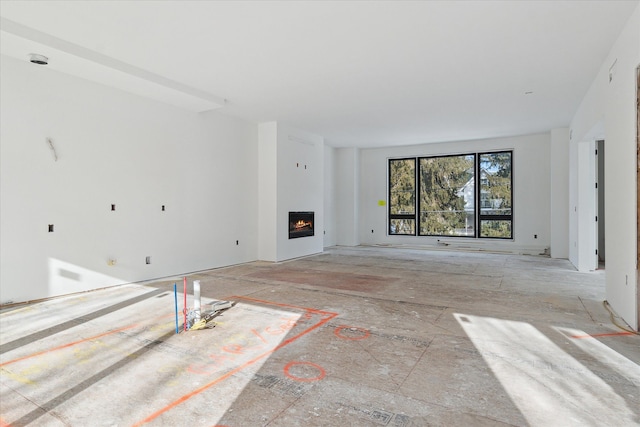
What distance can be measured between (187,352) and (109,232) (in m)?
3.45

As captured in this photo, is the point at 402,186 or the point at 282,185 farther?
the point at 402,186

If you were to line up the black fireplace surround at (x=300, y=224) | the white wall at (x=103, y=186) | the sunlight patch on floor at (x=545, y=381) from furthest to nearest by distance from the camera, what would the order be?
the black fireplace surround at (x=300, y=224), the white wall at (x=103, y=186), the sunlight patch on floor at (x=545, y=381)

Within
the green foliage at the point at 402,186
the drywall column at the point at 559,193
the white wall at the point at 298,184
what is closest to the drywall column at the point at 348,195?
the green foliage at the point at 402,186

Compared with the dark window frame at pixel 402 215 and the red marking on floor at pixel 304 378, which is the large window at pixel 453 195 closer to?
the dark window frame at pixel 402 215

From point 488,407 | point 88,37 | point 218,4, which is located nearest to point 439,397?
point 488,407

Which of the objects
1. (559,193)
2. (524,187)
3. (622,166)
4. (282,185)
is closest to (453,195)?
(524,187)

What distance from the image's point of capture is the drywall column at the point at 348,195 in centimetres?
1196

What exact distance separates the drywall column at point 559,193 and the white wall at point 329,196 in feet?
20.2

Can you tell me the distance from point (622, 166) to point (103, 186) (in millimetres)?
6847

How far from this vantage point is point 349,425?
6.74ft

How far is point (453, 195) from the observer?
1113 centimetres

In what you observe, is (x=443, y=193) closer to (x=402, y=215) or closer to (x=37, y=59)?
(x=402, y=215)

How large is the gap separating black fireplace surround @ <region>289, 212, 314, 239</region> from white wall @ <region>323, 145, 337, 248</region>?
206 cm

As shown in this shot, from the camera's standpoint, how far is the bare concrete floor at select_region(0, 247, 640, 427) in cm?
220
